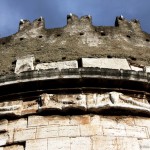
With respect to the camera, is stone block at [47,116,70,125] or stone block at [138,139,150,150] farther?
stone block at [47,116,70,125]

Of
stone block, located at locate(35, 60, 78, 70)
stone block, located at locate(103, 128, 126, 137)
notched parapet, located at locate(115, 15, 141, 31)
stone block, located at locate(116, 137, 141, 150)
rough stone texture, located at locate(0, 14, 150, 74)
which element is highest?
notched parapet, located at locate(115, 15, 141, 31)

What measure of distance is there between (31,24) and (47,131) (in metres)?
4.90

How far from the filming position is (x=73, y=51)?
8.98 meters

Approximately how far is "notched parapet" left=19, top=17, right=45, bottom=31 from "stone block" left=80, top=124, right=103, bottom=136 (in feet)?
15.1

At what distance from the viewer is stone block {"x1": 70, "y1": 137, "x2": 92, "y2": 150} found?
5.89m

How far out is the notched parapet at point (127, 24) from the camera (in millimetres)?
10438

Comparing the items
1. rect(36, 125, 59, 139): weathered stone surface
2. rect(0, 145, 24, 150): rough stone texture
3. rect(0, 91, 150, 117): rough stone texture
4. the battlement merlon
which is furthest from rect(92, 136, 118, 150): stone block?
the battlement merlon

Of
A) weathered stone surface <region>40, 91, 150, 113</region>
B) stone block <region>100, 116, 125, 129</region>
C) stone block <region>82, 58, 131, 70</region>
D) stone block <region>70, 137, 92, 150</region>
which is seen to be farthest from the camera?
stone block <region>82, 58, 131, 70</region>

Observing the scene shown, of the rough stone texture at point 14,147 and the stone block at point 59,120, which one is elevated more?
the stone block at point 59,120

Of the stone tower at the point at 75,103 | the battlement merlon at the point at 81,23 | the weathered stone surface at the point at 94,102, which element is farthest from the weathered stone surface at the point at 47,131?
the battlement merlon at the point at 81,23

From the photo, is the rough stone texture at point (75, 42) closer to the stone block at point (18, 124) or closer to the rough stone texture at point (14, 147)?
the stone block at point (18, 124)

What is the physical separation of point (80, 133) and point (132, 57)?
3.14m

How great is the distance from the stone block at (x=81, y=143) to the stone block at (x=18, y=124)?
783 mm

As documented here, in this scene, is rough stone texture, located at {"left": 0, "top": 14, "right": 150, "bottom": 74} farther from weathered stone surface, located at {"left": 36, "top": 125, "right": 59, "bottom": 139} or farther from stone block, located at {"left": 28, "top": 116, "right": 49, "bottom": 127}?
weathered stone surface, located at {"left": 36, "top": 125, "right": 59, "bottom": 139}
